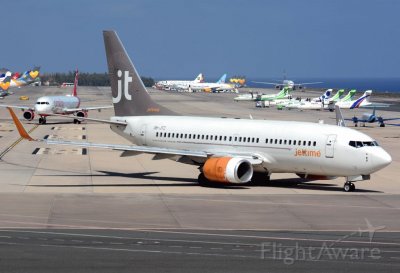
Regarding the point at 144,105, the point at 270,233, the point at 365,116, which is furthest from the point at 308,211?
the point at 365,116

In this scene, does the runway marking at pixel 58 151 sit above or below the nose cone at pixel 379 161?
below

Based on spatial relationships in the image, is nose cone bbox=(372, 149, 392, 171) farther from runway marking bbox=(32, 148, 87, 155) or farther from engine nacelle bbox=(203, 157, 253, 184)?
runway marking bbox=(32, 148, 87, 155)

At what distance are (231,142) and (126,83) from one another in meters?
8.50

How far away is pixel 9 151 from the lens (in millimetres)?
65250

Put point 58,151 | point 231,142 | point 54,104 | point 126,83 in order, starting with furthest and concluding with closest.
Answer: point 54,104, point 58,151, point 126,83, point 231,142

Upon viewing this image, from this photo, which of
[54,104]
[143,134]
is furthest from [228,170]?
[54,104]

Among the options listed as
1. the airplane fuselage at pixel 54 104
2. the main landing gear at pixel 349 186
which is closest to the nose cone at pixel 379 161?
the main landing gear at pixel 349 186

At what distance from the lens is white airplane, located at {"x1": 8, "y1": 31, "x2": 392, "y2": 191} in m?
43.3

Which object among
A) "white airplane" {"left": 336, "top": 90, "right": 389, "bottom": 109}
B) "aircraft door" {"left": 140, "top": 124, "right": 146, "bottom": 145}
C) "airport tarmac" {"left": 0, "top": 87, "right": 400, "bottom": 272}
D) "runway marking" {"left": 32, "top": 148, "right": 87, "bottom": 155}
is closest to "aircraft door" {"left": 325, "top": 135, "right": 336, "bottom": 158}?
"airport tarmac" {"left": 0, "top": 87, "right": 400, "bottom": 272}

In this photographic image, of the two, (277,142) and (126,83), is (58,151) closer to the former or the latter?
(126,83)

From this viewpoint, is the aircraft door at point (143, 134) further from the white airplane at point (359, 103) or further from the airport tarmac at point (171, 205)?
the white airplane at point (359, 103)

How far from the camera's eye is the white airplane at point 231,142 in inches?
1705

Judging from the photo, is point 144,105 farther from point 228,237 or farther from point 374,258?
point 374,258

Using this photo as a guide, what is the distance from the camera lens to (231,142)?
152 feet
